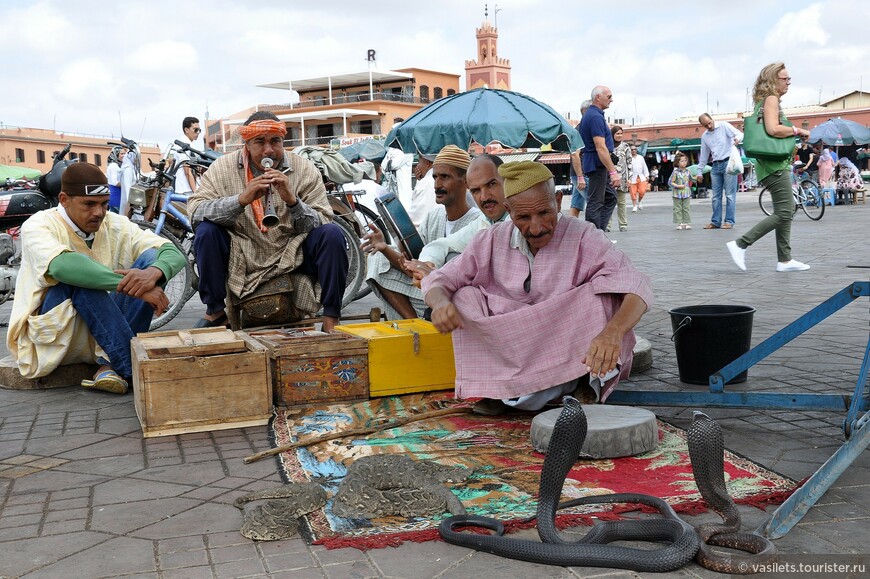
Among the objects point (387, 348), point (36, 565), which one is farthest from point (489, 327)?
point (36, 565)

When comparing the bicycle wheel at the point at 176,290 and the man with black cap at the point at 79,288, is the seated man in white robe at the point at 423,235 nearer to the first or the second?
the man with black cap at the point at 79,288

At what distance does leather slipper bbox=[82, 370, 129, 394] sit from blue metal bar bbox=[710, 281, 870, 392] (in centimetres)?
289

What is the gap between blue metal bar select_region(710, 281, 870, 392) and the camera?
2961 mm

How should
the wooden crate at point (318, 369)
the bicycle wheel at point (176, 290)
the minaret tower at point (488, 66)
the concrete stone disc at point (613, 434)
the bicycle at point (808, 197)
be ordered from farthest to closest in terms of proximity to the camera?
the minaret tower at point (488, 66)
the bicycle at point (808, 197)
the bicycle wheel at point (176, 290)
the wooden crate at point (318, 369)
the concrete stone disc at point (613, 434)

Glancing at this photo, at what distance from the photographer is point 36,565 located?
2535 mm

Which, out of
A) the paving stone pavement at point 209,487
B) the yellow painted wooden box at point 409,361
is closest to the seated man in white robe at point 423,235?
the yellow painted wooden box at point 409,361

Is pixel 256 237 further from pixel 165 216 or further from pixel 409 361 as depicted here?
pixel 165 216

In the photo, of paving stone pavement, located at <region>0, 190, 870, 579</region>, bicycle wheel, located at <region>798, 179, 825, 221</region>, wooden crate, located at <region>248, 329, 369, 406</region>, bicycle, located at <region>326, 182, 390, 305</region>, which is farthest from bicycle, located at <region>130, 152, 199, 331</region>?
bicycle wheel, located at <region>798, 179, 825, 221</region>

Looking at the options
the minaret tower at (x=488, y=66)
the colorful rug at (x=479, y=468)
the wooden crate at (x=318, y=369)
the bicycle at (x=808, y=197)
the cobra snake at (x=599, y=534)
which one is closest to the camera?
the cobra snake at (x=599, y=534)

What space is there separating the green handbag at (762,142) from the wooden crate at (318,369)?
471cm

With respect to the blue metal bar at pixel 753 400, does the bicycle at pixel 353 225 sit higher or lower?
higher

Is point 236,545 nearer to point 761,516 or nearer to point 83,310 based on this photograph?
point 761,516

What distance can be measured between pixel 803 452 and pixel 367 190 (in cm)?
570

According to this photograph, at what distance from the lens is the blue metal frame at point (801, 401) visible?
2.52 metres
